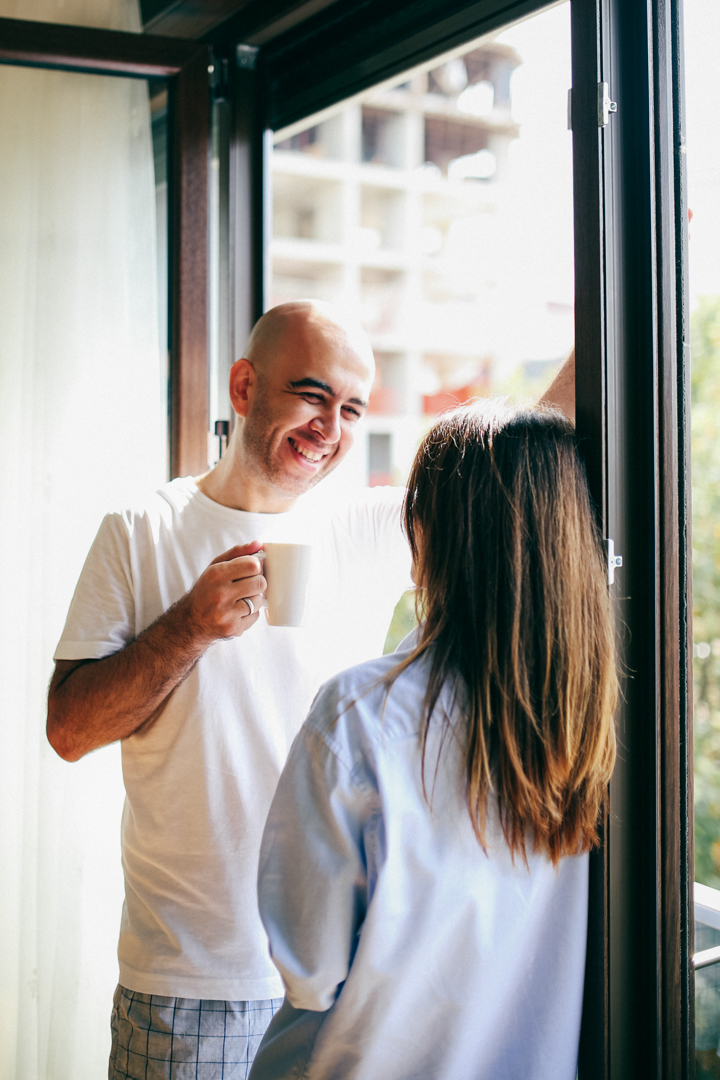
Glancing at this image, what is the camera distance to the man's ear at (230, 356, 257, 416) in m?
1.46

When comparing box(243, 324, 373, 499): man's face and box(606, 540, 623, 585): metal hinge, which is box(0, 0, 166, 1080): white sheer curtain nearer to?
box(243, 324, 373, 499): man's face

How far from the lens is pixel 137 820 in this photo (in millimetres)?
1304

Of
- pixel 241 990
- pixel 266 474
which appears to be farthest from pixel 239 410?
pixel 241 990

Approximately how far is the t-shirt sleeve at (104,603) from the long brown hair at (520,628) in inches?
23.0

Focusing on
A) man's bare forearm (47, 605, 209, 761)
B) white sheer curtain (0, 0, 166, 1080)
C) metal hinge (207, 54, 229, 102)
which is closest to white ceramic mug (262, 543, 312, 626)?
man's bare forearm (47, 605, 209, 761)

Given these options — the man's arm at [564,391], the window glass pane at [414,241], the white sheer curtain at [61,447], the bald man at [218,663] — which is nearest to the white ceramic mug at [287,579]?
the bald man at [218,663]

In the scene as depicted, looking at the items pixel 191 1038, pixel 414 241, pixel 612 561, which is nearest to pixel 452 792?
pixel 612 561

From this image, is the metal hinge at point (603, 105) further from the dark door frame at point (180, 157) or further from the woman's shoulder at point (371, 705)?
the dark door frame at point (180, 157)

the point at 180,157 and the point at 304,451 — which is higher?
the point at 180,157

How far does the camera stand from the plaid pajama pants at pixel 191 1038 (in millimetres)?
1194

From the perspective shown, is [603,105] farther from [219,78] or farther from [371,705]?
[219,78]

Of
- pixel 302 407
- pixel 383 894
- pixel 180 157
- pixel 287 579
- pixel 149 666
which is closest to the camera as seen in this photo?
pixel 383 894

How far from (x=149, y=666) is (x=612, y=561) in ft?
2.14

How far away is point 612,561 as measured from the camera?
0.97 meters
